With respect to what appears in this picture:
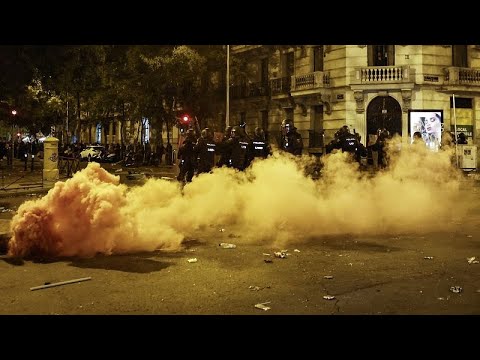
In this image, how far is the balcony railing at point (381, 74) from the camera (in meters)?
27.6

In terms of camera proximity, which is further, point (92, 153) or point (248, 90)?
point (92, 153)

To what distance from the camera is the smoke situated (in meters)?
7.81

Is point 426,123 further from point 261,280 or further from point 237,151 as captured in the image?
point 261,280

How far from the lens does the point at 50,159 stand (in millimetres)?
18250

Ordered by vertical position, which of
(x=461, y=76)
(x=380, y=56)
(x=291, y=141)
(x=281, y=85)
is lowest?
(x=291, y=141)

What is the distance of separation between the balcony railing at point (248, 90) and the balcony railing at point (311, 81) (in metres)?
3.33

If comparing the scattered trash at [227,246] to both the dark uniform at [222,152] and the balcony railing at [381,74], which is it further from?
the balcony railing at [381,74]

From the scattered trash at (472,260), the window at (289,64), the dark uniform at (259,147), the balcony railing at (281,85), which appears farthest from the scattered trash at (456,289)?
the window at (289,64)

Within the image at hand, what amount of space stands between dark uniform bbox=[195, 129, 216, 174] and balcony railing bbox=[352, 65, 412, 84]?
15.1m

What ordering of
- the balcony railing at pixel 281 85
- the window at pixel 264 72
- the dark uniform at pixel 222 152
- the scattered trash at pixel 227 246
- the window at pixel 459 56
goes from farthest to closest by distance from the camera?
the window at pixel 264 72, the balcony railing at pixel 281 85, the window at pixel 459 56, the dark uniform at pixel 222 152, the scattered trash at pixel 227 246

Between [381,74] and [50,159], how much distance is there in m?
17.7

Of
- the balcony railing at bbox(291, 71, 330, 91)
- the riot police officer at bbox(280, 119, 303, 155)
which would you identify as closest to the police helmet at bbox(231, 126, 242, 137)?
the riot police officer at bbox(280, 119, 303, 155)

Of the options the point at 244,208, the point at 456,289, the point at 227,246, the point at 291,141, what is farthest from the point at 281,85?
the point at 456,289
